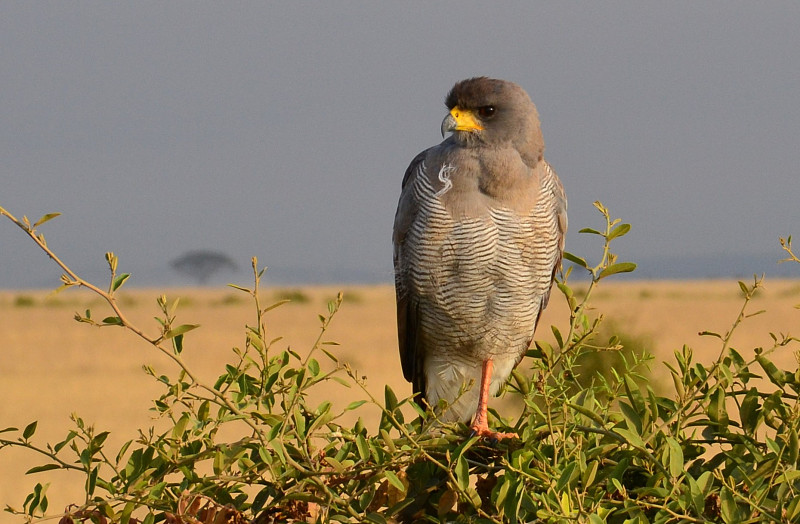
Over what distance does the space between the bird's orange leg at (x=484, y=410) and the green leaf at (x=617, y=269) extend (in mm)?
514

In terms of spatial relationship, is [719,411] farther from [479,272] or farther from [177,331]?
[479,272]

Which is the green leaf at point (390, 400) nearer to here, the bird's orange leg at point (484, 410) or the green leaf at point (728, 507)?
the bird's orange leg at point (484, 410)

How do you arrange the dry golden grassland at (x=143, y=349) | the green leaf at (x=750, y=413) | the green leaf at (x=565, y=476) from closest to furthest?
1. the green leaf at (x=565, y=476)
2. the green leaf at (x=750, y=413)
3. the dry golden grassland at (x=143, y=349)

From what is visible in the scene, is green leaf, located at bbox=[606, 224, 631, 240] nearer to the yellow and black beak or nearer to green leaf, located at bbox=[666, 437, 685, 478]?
green leaf, located at bbox=[666, 437, 685, 478]

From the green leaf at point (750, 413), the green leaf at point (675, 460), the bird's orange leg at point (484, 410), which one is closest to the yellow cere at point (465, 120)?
the bird's orange leg at point (484, 410)

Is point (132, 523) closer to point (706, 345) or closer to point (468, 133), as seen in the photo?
point (468, 133)

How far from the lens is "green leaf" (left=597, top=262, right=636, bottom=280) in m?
2.49

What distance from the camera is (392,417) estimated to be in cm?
211

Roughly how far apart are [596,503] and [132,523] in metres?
1.06

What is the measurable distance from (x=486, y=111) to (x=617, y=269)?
1807 millimetres

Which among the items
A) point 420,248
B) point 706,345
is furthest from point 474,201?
point 706,345

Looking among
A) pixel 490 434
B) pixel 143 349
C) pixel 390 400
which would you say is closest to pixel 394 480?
pixel 390 400

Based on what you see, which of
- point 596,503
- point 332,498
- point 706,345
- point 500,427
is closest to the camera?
point 596,503

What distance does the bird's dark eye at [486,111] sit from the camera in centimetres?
418
